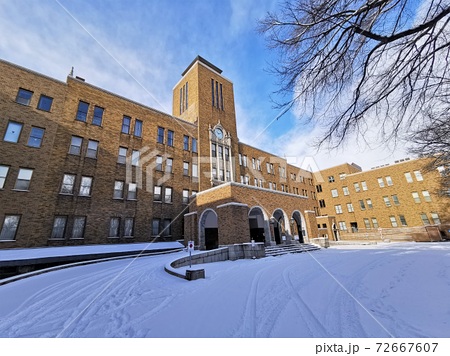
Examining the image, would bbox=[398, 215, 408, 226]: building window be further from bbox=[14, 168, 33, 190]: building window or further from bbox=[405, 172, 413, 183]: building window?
bbox=[14, 168, 33, 190]: building window

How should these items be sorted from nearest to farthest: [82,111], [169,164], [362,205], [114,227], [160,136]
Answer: [114,227]
[82,111]
[169,164]
[160,136]
[362,205]

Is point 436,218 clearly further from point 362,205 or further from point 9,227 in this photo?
point 9,227

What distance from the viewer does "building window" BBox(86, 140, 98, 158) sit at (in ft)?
56.9

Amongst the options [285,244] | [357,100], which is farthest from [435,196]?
[357,100]

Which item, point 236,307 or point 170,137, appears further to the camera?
point 170,137

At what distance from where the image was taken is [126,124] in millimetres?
20250

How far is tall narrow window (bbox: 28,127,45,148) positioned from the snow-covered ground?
1252 centimetres

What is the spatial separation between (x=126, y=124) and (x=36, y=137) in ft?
23.3

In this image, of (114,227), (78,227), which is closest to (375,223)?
(114,227)

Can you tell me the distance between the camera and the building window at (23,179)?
14.0 meters

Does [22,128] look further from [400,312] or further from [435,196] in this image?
[435,196]

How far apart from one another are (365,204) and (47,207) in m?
44.0

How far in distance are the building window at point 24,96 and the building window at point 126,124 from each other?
6852 millimetres

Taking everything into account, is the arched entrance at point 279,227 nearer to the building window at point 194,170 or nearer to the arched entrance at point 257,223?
the arched entrance at point 257,223
